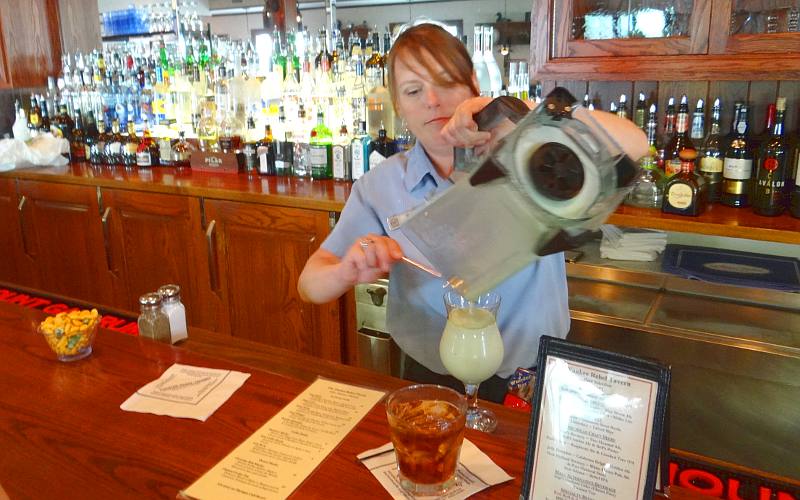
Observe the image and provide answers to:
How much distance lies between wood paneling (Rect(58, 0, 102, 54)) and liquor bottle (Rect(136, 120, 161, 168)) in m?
0.93

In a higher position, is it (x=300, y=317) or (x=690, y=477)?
(x=690, y=477)

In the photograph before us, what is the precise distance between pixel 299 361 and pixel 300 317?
4.29 feet

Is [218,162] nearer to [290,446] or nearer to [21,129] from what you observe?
[21,129]

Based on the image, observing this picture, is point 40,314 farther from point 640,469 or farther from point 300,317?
point 640,469

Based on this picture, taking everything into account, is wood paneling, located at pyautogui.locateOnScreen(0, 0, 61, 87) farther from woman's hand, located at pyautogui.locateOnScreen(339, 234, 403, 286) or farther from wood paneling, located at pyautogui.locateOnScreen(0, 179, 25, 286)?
woman's hand, located at pyautogui.locateOnScreen(339, 234, 403, 286)

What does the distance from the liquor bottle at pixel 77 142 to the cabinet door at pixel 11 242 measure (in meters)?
0.35

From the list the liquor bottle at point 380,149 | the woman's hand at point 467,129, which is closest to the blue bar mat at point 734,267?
the liquor bottle at point 380,149

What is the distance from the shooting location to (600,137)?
609 millimetres

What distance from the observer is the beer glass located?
0.93 m

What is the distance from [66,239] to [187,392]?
8.13 ft

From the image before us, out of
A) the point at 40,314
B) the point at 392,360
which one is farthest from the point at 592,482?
the point at 392,360

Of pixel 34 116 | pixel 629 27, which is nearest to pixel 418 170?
pixel 629 27

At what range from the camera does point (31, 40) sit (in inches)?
137

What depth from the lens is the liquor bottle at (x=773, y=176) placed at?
6.10ft
